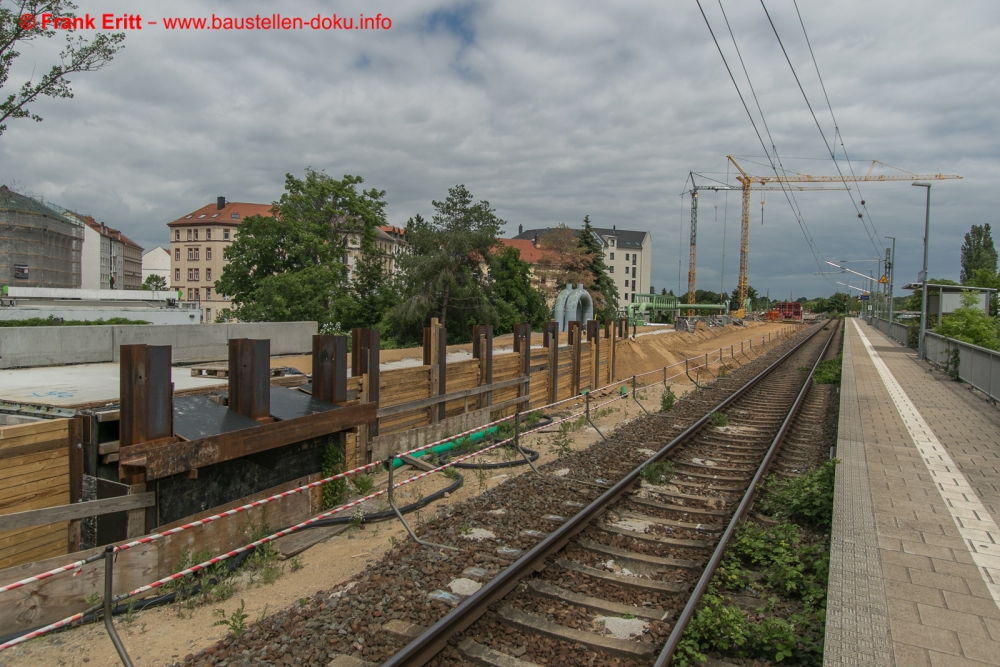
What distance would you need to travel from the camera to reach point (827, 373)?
21812 mm

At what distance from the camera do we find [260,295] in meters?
Answer: 37.9

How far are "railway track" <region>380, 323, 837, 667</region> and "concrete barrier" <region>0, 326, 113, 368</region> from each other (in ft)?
43.4

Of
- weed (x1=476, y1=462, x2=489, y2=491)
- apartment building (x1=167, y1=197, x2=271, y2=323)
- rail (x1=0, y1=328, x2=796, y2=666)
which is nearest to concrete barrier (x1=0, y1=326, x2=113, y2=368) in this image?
rail (x1=0, y1=328, x2=796, y2=666)

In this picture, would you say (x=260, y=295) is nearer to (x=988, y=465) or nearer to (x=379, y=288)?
(x=379, y=288)

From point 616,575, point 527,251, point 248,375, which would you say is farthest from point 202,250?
point 616,575

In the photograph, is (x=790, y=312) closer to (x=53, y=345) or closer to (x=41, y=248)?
(x=41, y=248)

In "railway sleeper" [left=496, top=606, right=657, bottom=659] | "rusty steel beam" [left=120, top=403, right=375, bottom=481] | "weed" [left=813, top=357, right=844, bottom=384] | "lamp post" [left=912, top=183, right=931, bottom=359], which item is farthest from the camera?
"lamp post" [left=912, top=183, right=931, bottom=359]

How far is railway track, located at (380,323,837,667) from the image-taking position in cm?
418

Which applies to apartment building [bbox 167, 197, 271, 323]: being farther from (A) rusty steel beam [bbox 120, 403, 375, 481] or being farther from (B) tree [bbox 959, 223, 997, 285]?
(B) tree [bbox 959, 223, 997, 285]

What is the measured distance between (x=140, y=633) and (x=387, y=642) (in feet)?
6.42

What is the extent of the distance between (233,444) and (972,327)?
22.7 metres

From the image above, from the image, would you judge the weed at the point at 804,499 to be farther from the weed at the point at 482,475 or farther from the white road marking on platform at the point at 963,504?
the weed at the point at 482,475

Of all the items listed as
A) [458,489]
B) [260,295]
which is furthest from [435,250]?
[458,489]

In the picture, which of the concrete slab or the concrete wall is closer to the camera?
the concrete slab
